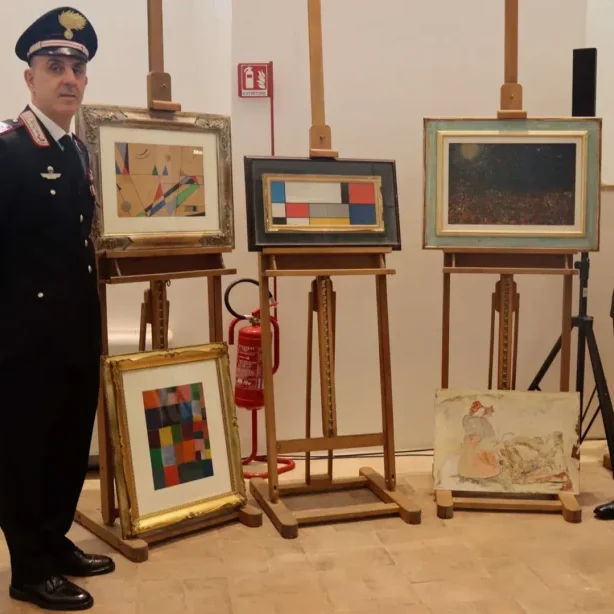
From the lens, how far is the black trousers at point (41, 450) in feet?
6.62

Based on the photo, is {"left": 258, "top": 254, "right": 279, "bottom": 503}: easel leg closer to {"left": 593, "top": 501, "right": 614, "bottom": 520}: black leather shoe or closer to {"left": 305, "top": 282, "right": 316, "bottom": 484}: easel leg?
{"left": 305, "top": 282, "right": 316, "bottom": 484}: easel leg

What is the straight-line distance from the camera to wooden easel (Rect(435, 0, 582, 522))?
8.84 feet

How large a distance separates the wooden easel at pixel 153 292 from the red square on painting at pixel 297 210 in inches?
9.3

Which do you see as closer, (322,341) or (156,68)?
(156,68)

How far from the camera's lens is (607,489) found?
2928 mm

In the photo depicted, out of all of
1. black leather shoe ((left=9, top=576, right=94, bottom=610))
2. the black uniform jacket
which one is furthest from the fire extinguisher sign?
black leather shoe ((left=9, top=576, right=94, bottom=610))

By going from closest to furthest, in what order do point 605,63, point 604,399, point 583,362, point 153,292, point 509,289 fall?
point 153,292 → point 509,289 → point 604,399 → point 583,362 → point 605,63

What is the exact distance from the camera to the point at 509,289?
2.79 meters

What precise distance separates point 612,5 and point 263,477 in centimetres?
244

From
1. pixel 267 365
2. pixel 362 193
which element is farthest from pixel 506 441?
pixel 362 193

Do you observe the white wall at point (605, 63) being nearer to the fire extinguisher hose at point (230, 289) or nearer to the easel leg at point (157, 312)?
the fire extinguisher hose at point (230, 289)

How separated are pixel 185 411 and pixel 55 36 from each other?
3.80ft

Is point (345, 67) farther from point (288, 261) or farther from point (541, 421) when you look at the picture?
point (541, 421)

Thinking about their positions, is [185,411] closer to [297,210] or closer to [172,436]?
[172,436]
